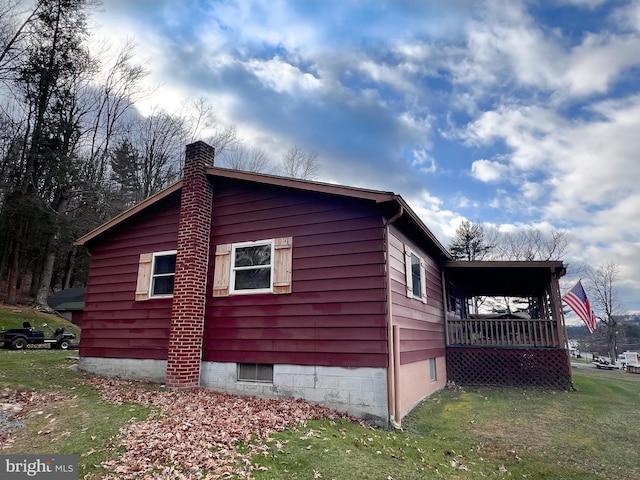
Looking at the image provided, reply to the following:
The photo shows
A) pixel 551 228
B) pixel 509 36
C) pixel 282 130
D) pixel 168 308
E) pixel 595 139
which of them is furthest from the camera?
pixel 551 228

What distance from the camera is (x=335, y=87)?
1866cm

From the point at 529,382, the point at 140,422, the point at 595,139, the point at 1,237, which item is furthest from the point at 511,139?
the point at 1,237

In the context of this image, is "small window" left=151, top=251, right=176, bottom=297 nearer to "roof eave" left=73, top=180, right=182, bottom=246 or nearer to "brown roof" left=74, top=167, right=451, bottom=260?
"roof eave" left=73, top=180, right=182, bottom=246

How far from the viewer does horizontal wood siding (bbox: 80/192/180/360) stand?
9.55 meters

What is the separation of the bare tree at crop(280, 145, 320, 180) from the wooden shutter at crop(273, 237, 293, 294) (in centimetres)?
2144

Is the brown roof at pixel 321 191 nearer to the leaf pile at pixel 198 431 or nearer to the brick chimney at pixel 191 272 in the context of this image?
the brick chimney at pixel 191 272

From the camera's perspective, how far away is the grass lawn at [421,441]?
4551 mm

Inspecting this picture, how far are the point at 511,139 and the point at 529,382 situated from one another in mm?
10147

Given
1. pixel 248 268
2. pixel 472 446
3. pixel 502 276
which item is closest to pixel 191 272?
pixel 248 268

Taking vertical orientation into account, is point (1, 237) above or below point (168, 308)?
above

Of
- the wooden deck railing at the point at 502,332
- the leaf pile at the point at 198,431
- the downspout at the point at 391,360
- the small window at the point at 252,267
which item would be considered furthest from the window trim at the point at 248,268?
the wooden deck railing at the point at 502,332

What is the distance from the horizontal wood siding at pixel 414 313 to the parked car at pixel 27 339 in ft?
55.1

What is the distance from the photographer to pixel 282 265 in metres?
8.13

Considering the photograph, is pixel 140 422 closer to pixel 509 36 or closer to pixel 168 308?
pixel 168 308
